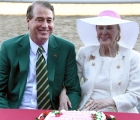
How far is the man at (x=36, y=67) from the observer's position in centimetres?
216

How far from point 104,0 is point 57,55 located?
17.8ft

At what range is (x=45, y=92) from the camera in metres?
2.17

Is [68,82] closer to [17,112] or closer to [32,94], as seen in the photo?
[32,94]

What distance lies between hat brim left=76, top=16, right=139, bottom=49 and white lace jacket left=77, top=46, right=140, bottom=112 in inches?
3.5

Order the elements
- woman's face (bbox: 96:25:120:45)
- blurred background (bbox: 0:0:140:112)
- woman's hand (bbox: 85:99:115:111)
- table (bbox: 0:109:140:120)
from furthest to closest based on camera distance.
→ blurred background (bbox: 0:0:140:112) < woman's face (bbox: 96:25:120:45) < woman's hand (bbox: 85:99:115:111) < table (bbox: 0:109:140:120)

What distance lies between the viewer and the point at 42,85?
2168mm

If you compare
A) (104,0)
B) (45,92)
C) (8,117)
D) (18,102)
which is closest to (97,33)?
(45,92)

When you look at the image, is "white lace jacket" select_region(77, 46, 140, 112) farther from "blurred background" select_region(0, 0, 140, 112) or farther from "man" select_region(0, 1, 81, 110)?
"blurred background" select_region(0, 0, 140, 112)

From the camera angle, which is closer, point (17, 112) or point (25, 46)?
Result: point (17, 112)

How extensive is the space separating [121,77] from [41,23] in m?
0.61

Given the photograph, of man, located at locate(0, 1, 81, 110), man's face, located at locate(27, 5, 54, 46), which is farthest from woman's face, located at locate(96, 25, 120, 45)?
man's face, located at locate(27, 5, 54, 46)

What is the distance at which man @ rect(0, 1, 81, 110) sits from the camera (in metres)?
2.16

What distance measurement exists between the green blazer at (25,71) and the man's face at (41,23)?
96 mm

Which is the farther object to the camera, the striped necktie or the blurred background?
the blurred background
